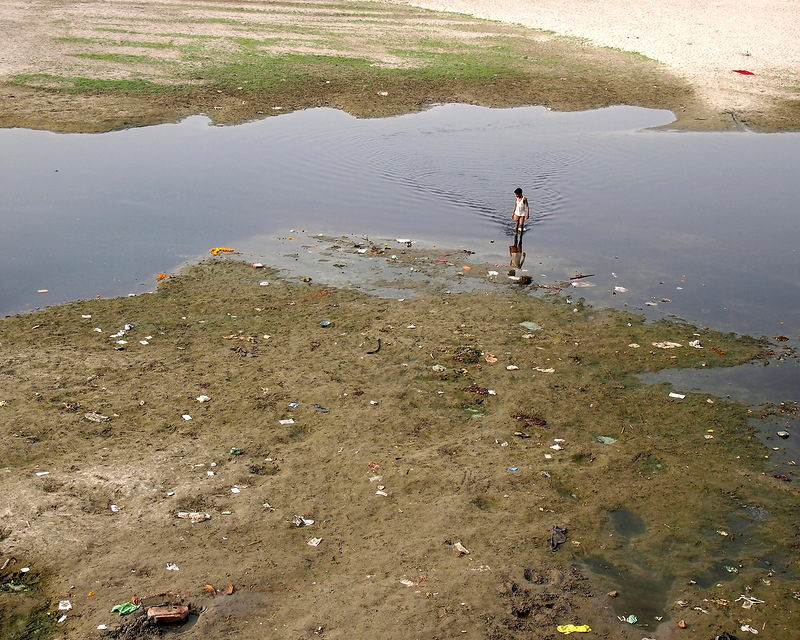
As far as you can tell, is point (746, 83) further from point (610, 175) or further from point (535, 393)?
point (535, 393)

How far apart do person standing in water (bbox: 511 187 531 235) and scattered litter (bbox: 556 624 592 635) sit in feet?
25.1

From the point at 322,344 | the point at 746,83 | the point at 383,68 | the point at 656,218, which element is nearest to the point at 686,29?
the point at 746,83

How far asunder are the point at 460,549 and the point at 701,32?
28.4m

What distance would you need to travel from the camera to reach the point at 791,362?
29.1 feet

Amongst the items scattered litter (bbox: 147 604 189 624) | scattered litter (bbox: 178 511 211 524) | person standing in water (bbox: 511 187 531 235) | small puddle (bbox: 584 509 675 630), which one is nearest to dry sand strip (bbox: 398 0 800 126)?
person standing in water (bbox: 511 187 531 235)

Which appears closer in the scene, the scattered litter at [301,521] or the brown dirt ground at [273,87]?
the scattered litter at [301,521]

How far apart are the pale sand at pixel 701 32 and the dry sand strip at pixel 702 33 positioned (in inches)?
1.1

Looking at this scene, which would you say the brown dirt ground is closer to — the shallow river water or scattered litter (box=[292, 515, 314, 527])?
the shallow river water

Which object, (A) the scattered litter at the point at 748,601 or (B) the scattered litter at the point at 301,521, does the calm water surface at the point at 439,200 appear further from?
(B) the scattered litter at the point at 301,521

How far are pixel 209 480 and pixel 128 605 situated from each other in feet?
4.76

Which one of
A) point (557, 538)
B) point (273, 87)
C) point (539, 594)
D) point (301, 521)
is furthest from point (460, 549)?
point (273, 87)

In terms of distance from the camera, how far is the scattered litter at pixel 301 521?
234 inches

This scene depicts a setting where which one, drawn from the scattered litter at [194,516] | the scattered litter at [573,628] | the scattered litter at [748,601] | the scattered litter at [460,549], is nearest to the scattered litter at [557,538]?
the scattered litter at [460,549]

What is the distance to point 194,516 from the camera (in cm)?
594
